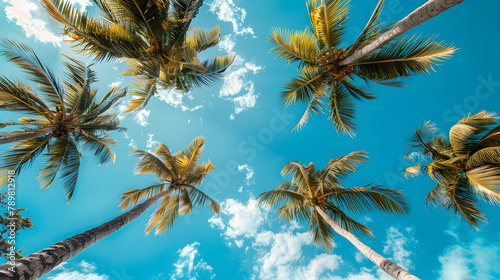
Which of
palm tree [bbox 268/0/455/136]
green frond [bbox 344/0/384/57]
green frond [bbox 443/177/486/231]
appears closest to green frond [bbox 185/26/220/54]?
palm tree [bbox 268/0/455/136]

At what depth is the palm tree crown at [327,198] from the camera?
7461 millimetres

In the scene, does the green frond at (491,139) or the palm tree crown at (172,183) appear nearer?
the green frond at (491,139)

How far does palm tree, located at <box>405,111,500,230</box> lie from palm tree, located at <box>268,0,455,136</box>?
3.57 metres

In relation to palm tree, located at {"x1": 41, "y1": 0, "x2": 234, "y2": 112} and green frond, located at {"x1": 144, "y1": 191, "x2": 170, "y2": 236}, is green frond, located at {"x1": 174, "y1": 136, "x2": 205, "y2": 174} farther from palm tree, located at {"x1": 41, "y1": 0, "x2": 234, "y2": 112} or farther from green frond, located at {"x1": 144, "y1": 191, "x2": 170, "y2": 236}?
palm tree, located at {"x1": 41, "y1": 0, "x2": 234, "y2": 112}

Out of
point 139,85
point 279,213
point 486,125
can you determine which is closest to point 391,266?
point 279,213

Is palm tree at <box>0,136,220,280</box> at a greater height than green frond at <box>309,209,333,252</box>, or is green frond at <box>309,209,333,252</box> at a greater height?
palm tree at <box>0,136,220,280</box>

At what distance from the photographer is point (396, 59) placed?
6.40m

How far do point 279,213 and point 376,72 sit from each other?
736cm

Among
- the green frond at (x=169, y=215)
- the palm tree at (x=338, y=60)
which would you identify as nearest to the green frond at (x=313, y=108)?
the palm tree at (x=338, y=60)

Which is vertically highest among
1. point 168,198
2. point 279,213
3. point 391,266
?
point 168,198

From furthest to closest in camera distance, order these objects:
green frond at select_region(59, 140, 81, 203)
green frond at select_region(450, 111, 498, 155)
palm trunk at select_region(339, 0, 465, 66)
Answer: green frond at select_region(450, 111, 498, 155)
green frond at select_region(59, 140, 81, 203)
palm trunk at select_region(339, 0, 465, 66)

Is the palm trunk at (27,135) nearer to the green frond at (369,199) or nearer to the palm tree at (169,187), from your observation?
the palm tree at (169,187)

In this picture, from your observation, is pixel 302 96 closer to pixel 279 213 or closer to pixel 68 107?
pixel 279 213

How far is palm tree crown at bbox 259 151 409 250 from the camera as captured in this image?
7.46 metres
